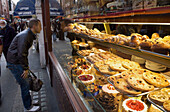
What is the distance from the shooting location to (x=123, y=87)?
1.47 meters

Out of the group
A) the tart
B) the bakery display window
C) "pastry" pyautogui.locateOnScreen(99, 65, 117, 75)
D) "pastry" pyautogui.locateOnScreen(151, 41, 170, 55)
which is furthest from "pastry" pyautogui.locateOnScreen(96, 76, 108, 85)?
"pastry" pyautogui.locateOnScreen(151, 41, 170, 55)

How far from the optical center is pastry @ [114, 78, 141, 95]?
1389mm

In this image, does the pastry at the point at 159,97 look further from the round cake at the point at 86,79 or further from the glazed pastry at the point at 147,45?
the round cake at the point at 86,79

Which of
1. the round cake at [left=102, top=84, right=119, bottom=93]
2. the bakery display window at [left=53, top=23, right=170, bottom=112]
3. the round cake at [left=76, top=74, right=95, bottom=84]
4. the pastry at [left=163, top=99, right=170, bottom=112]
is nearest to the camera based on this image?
the pastry at [left=163, top=99, right=170, bottom=112]

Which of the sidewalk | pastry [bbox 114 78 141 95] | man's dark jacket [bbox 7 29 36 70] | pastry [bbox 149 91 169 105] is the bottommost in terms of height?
the sidewalk

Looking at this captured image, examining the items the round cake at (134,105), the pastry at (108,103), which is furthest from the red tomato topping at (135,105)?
the pastry at (108,103)

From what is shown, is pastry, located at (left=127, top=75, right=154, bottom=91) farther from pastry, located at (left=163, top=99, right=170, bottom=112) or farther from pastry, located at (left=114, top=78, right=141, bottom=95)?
pastry, located at (left=163, top=99, right=170, bottom=112)

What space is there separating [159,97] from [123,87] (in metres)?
0.35

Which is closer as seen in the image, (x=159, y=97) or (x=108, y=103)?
(x=159, y=97)

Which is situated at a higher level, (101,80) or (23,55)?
(23,55)

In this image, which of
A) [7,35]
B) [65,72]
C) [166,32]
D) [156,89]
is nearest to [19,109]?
[65,72]

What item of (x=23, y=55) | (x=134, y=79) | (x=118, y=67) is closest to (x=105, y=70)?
(x=118, y=67)

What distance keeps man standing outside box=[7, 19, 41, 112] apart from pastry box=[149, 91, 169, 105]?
2.40 m

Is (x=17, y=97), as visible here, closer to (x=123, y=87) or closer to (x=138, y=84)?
(x=123, y=87)
